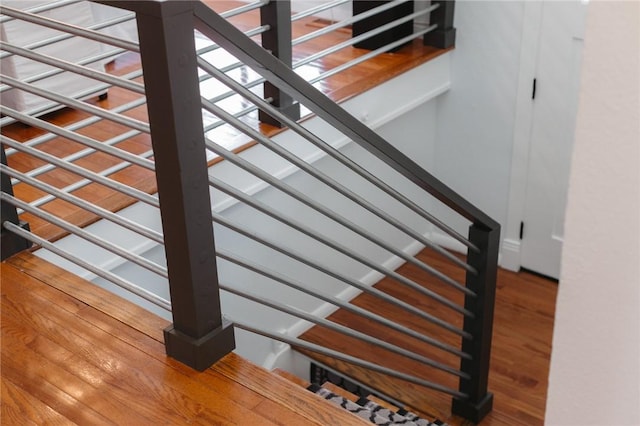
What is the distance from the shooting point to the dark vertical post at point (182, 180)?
59.6 inches

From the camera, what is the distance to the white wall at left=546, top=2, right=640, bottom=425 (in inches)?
33.4

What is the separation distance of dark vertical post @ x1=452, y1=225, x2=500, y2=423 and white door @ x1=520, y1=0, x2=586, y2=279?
4.20ft

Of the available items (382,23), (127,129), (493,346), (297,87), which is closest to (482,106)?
(382,23)

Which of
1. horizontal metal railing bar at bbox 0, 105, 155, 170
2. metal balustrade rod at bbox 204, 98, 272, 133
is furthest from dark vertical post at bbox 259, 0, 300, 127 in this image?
horizontal metal railing bar at bbox 0, 105, 155, 170

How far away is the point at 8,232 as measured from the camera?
7.32ft

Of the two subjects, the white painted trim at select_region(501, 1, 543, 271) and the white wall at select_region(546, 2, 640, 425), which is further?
the white painted trim at select_region(501, 1, 543, 271)

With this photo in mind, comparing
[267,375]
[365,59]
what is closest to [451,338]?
[365,59]

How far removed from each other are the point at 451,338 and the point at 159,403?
7.94 feet

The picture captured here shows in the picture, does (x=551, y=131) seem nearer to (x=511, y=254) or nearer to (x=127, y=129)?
A: (x=511, y=254)

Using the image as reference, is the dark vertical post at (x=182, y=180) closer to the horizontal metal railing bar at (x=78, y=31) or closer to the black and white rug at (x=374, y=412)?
the horizontal metal railing bar at (x=78, y=31)

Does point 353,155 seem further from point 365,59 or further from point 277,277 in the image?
point 277,277

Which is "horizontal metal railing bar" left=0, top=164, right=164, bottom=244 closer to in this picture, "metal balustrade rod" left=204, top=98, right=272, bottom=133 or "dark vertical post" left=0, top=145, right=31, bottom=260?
"dark vertical post" left=0, top=145, right=31, bottom=260

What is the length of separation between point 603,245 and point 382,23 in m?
3.22

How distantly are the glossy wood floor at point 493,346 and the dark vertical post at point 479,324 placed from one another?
11 centimetres
